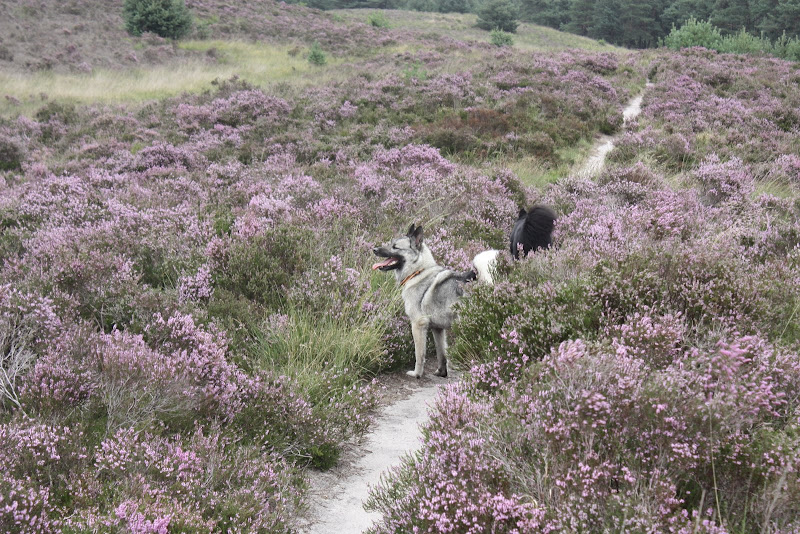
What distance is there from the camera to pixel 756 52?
3219 centimetres

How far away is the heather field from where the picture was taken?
97.7 inches

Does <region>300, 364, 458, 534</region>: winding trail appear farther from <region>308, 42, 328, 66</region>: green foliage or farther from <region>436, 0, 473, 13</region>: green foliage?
<region>436, 0, 473, 13</region>: green foliage

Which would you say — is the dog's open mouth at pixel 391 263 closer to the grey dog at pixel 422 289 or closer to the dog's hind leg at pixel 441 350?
the grey dog at pixel 422 289

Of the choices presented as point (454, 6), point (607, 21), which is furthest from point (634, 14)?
point (454, 6)

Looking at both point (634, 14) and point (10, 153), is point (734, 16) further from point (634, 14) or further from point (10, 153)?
point (10, 153)

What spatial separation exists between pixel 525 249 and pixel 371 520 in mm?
3743

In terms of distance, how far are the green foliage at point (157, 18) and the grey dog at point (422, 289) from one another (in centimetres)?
3028

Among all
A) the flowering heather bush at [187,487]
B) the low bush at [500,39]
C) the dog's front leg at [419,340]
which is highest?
the low bush at [500,39]

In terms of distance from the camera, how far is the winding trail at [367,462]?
131 inches

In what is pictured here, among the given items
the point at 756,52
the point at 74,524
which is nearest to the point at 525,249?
the point at 74,524

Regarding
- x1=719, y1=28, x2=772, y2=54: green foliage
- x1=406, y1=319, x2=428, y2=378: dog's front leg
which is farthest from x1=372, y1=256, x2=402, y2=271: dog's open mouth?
x1=719, y1=28, x2=772, y2=54: green foliage

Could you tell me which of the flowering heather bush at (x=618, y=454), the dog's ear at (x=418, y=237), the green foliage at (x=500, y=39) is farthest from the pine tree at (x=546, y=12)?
the flowering heather bush at (x=618, y=454)

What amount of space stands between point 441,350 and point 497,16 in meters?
51.1

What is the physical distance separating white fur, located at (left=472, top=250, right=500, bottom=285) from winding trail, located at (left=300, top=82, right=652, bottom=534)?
3.33 feet
